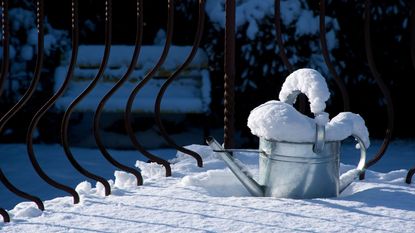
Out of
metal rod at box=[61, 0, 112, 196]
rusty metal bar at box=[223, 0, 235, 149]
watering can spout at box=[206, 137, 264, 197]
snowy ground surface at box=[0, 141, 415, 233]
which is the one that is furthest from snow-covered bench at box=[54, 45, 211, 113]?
watering can spout at box=[206, 137, 264, 197]

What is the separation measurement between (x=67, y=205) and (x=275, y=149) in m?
0.62

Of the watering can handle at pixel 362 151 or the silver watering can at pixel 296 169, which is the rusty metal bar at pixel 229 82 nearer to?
the silver watering can at pixel 296 169

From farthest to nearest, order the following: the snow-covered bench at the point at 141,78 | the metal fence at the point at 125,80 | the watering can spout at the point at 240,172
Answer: the snow-covered bench at the point at 141,78 < the metal fence at the point at 125,80 < the watering can spout at the point at 240,172

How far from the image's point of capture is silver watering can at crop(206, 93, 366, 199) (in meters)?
1.91

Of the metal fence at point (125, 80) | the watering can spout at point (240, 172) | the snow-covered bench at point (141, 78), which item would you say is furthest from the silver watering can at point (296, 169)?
the snow-covered bench at point (141, 78)

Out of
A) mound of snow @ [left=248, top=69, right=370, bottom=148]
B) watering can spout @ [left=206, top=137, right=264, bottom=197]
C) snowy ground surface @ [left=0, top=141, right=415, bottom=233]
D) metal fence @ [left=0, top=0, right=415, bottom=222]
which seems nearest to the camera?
snowy ground surface @ [left=0, top=141, right=415, bottom=233]

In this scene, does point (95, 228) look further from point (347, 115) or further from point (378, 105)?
point (378, 105)

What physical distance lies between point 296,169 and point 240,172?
168 millimetres

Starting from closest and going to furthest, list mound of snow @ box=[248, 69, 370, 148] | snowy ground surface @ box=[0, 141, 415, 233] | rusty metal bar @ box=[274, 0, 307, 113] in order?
1. snowy ground surface @ box=[0, 141, 415, 233]
2. mound of snow @ box=[248, 69, 370, 148]
3. rusty metal bar @ box=[274, 0, 307, 113]

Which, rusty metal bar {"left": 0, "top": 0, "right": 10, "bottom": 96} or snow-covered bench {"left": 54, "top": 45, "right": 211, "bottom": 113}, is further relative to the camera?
snow-covered bench {"left": 54, "top": 45, "right": 211, "bottom": 113}

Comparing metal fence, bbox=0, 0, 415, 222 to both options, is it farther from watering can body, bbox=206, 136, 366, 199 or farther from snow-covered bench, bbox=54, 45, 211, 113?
snow-covered bench, bbox=54, 45, 211, 113

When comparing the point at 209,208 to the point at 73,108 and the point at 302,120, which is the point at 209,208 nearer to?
the point at 302,120

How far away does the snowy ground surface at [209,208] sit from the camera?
174 cm

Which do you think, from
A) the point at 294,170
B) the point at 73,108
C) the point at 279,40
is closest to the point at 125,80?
the point at 73,108
